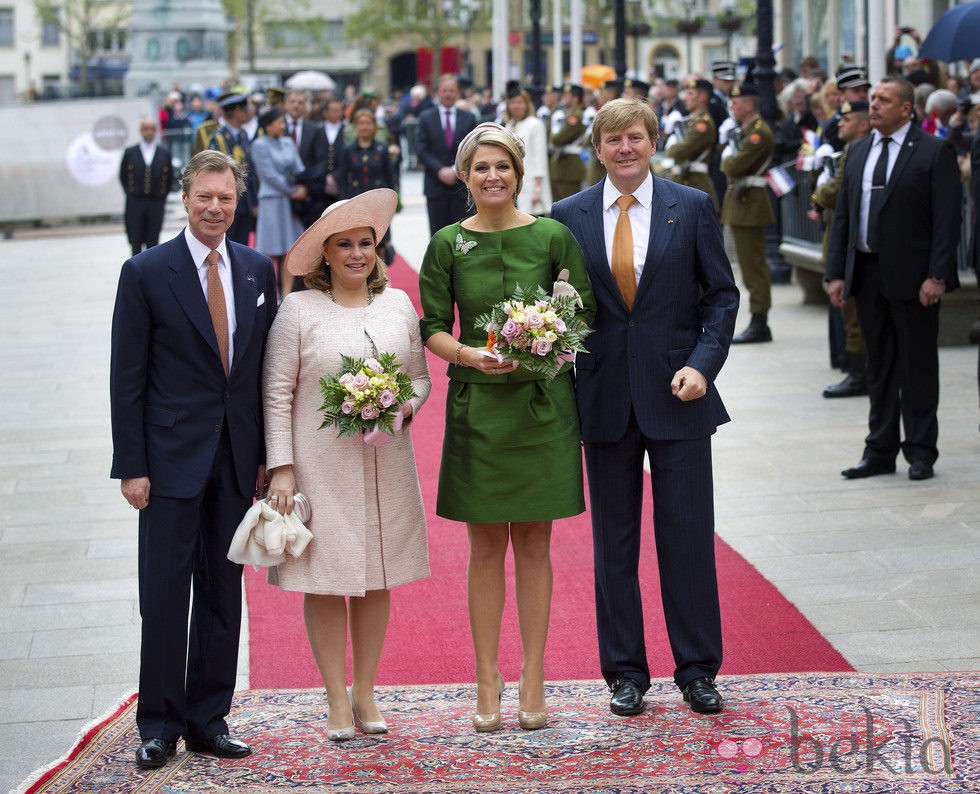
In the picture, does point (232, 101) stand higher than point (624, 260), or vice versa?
point (232, 101)

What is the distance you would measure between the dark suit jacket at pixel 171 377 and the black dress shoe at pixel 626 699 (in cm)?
149

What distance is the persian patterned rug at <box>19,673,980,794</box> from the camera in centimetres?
462

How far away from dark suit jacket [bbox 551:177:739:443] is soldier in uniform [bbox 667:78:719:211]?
29.3 feet

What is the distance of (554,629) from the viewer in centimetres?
627

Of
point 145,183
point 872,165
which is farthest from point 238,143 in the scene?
point 872,165

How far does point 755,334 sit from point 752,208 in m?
1.08

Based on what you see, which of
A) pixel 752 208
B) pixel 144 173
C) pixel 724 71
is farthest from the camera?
pixel 144 173

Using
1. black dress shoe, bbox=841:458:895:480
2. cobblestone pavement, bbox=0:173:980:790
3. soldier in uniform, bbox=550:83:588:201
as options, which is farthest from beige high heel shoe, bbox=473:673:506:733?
soldier in uniform, bbox=550:83:588:201

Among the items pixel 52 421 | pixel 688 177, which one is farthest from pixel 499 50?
pixel 52 421

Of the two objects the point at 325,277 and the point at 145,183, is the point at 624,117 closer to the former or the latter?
the point at 325,277

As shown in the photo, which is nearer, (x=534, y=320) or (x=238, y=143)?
(x=534, y=320)

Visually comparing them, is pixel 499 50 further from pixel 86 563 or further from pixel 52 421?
pixel 86 563

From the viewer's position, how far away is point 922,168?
27.1 ft

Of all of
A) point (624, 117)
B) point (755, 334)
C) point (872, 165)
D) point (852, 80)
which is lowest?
point (755, 334)
